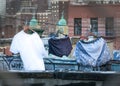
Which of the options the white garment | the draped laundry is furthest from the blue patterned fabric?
the white garment

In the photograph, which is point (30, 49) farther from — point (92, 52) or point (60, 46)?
point (60, 46)

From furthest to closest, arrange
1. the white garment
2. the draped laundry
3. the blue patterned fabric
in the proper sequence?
the draped laundry → the blue patterned fabric → the white garment

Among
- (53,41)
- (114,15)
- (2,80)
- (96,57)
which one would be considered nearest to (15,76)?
(2,80)

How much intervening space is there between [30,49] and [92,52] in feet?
14.1

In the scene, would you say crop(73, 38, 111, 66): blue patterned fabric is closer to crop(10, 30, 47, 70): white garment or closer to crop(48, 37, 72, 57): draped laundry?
crop(48, 37, 72, 57): draped laundry

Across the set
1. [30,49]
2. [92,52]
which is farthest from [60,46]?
[30,49]

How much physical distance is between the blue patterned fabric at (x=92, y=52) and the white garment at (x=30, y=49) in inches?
138

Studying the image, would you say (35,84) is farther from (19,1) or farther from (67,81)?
(19,1)

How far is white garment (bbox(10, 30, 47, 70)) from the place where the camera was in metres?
2.67

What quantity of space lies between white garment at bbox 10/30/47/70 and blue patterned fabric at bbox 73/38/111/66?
351 centimetres

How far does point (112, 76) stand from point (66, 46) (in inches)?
241

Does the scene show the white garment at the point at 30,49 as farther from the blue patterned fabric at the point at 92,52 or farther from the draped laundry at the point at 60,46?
the draped laundry at the point at 60,46

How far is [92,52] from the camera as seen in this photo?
22.7 feet

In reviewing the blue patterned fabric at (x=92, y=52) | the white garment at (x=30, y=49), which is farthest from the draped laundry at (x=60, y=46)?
the white garment at (x=30, y=49)
